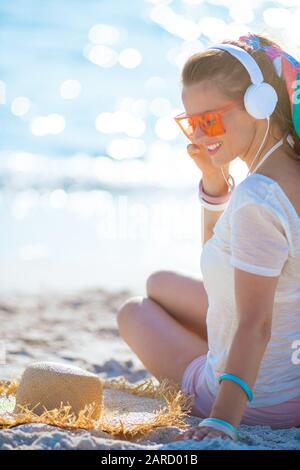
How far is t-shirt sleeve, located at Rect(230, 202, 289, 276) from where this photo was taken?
2.37m

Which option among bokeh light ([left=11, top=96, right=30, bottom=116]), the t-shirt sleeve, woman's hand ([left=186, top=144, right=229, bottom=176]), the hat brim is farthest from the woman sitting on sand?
bokeh light ([left=11, top=96, right=30, bottom=116])

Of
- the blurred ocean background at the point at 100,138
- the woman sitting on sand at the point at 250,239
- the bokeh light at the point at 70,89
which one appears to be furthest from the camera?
the bokeh light at the point at 70,89

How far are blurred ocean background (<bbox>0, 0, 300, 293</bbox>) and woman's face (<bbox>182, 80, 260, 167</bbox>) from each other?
4.00m

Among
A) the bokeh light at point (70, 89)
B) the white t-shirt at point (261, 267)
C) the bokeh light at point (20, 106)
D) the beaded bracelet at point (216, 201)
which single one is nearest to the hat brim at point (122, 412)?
the white t-shirt at point (261, 267)

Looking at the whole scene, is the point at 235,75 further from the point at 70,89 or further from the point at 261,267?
the point at 70,89

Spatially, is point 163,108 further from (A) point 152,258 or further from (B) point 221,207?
(B) point 221,207

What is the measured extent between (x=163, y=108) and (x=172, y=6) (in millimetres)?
3096

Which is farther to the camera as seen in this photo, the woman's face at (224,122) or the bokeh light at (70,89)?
the bokeh light at (70,89)

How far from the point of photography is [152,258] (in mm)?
7441

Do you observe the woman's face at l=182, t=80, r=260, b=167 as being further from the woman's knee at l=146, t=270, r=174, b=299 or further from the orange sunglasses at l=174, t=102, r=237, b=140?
the woman's knee at l=146, t=270, r=174, b=299

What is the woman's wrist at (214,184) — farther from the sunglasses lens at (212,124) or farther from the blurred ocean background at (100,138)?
the blurred ocean background at (100,138)

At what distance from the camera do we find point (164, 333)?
3.43 m

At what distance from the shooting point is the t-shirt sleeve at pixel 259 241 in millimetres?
2373

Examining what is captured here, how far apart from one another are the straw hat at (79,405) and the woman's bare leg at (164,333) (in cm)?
16
